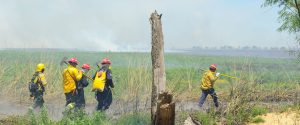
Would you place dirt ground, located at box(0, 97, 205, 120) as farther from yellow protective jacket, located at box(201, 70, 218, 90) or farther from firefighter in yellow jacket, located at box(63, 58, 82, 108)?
firefighter in yellow jacket, located at box(63, 58, 82, 108)

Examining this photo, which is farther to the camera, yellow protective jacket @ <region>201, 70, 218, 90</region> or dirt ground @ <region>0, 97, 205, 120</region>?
yellow protective jacket @ <region>201, 70, 218, 90</region>

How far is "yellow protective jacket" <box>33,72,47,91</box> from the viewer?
12992 mm

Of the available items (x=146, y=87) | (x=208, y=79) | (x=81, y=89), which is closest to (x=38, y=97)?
(x=81, y=89)

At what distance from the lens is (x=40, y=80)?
1302 cm

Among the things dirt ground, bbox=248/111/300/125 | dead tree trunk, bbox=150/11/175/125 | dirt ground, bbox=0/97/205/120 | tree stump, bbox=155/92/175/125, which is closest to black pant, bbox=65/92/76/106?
dirt ground, bbox=0/97/205/120

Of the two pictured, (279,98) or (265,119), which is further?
(279,98)

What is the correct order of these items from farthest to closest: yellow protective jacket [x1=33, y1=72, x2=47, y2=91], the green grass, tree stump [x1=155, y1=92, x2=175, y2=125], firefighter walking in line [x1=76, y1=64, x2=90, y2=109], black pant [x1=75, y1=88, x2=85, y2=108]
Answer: the green grass, yellow protective jacket [x1=33, y1=72, x2=47, y2=91], black pant [x1=75, y1=88, x2=85, y2=108], firefighter walking in line [x1=76, y1=64, x2=90, y2=109], tree stump [x1=155, y1=92, x2=175, y2=125]

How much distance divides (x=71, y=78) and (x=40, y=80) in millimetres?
1247

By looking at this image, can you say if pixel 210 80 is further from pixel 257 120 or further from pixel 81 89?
pixel 81 89

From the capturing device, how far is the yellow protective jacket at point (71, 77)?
39.7 feet

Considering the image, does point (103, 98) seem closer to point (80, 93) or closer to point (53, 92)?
point (80, 93)

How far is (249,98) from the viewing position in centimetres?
1352

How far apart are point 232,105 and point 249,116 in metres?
0.84

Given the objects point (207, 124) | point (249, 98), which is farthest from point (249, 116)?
point (207, 124)
